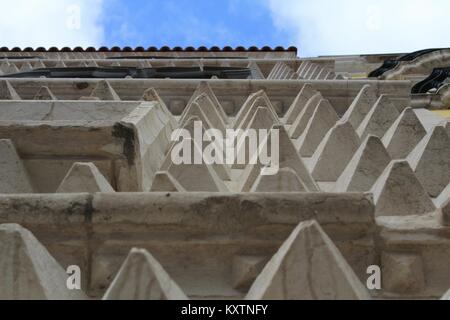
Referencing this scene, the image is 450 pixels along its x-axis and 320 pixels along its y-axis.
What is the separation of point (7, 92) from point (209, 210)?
3.93 m

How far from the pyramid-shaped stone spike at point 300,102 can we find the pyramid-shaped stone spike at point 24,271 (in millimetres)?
3256

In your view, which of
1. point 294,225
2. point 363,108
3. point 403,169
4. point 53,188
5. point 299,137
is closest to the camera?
point 294,225

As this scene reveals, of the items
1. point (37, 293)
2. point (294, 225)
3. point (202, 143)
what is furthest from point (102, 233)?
point (202, 143)

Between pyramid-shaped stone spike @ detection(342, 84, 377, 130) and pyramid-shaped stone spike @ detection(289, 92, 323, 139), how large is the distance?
23cm

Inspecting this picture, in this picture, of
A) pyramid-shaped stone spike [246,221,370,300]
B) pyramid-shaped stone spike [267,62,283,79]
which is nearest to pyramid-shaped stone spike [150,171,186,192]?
pyramid-shaped stone spike [246,221,370,300]

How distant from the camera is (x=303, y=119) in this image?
4.46 metres

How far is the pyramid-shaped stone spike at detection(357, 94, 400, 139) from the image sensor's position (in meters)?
4.20

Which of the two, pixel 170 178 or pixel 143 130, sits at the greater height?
pixel 143 130

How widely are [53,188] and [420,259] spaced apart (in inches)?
62.0

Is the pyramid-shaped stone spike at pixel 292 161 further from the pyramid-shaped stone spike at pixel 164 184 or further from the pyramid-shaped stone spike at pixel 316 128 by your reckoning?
the pyramid-shaped stone spike at pixel 316 128

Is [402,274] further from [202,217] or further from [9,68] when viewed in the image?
[9,68]

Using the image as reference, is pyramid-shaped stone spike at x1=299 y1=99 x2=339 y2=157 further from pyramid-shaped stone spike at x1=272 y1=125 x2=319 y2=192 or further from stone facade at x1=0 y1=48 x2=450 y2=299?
pyramid-shaped stone spike at x1=272 y1=125 x2=319 y2=192
